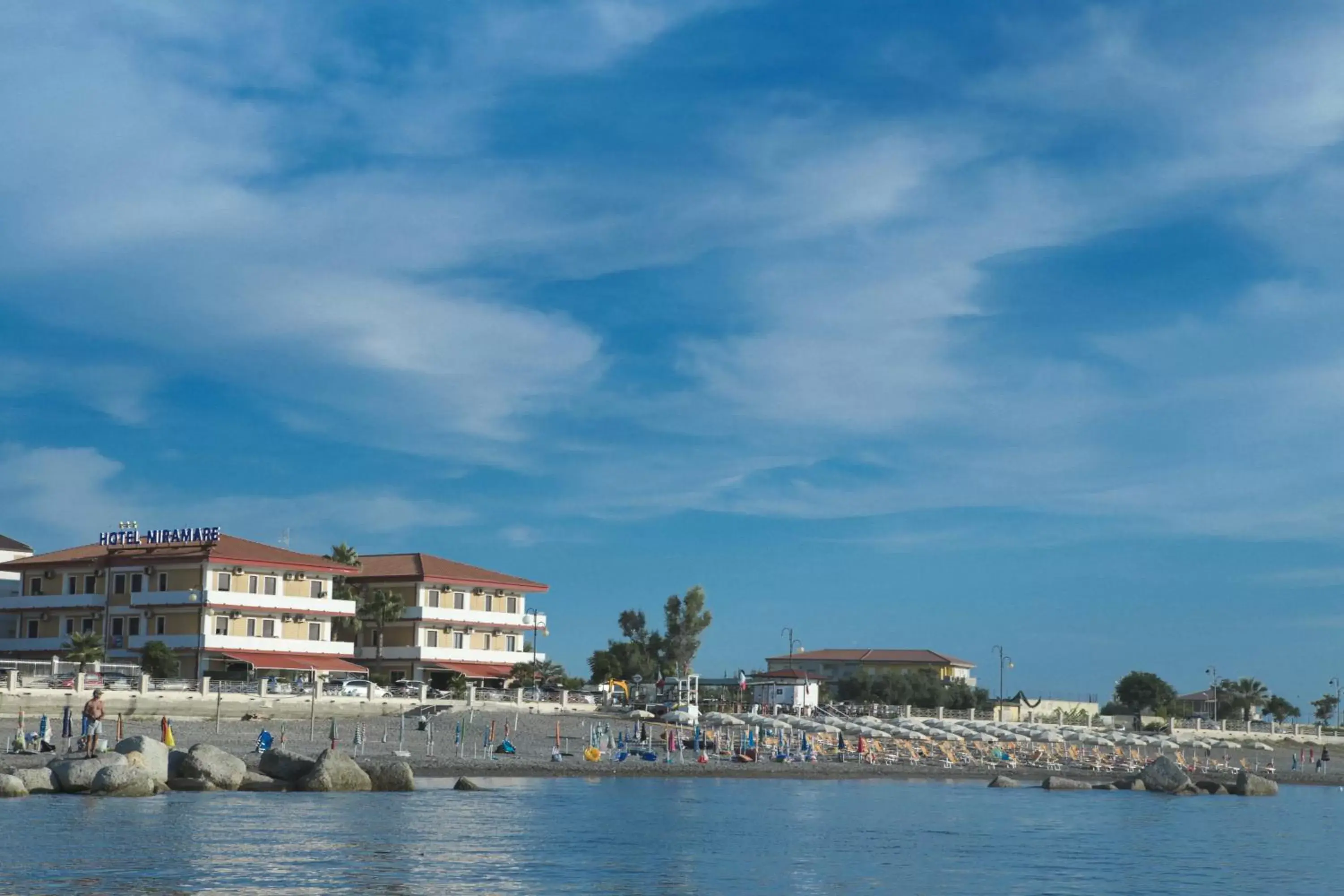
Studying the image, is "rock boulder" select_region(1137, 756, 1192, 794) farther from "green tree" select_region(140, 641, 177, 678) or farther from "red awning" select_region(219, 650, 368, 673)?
"green tree" select_region(140, 641, 177, 678)

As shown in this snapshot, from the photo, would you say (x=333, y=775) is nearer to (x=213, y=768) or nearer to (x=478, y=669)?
(x=213, y=768)

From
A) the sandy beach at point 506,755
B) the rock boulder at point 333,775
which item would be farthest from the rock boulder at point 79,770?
the sandy beach at point 506,755

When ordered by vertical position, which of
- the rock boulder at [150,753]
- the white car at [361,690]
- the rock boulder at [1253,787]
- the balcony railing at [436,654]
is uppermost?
the balcony railing at [436,654]

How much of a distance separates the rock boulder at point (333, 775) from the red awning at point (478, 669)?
45.1m

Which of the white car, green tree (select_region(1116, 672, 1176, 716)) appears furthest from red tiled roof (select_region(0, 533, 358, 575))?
green tree (select_region(1116, 672, 1176, 716))

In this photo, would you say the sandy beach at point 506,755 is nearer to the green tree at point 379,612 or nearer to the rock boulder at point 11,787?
the rock boulder at point 11,787

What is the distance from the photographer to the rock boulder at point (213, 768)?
143 ft

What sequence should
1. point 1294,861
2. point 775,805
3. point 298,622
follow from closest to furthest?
point 1294,861, point 775,805, point 298,622

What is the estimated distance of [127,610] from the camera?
84.4m

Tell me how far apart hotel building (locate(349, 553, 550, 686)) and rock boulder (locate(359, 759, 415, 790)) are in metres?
44.6

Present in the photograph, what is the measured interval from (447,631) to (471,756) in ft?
114

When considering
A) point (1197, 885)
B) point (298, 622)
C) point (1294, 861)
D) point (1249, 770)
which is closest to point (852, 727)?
point (1249, 770)

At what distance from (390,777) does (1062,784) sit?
31.3 metres

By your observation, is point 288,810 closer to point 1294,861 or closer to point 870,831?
point 870,831
